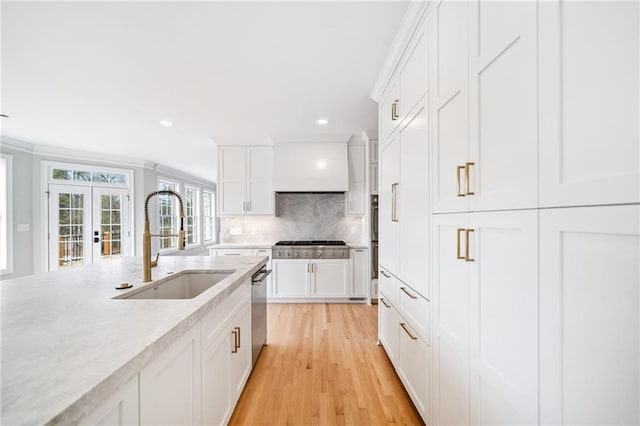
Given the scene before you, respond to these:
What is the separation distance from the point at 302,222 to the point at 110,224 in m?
4.13

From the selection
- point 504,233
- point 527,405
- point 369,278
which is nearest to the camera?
point 527,405

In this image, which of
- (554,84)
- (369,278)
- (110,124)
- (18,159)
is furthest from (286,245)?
(18,159)

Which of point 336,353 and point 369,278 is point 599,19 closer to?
point 336,353

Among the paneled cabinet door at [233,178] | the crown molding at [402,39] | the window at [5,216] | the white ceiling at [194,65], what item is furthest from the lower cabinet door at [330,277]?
the window at [5,216]

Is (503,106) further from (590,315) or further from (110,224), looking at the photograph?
(110,224)

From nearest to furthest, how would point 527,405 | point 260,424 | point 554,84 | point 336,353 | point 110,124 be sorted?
1. point 554,84
2. point 527,405
3. point 260,424
4. point 336,353
5. point 110,124

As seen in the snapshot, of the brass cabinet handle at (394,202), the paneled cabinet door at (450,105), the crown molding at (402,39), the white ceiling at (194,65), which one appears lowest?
the brass cabinet handle at (394,202)

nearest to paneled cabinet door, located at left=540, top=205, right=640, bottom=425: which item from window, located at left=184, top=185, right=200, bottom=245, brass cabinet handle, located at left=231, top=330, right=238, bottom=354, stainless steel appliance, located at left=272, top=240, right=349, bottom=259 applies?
brass cabinet handle, located at left=231, top=330, right=238, bottom=354

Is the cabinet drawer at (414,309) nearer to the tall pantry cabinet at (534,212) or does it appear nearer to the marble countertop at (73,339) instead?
the tall pantry cabinet at (534,212)

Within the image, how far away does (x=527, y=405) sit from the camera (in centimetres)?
80

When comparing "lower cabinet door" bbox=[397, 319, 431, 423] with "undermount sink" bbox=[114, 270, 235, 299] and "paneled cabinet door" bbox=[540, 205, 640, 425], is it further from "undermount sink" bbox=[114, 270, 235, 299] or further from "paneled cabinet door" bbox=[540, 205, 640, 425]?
"undermount sink" bbox=[114, 270, 235, 299]

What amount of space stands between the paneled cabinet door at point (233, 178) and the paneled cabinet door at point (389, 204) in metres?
2.56

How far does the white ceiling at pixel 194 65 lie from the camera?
164 cm

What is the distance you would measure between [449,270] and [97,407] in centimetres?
131
